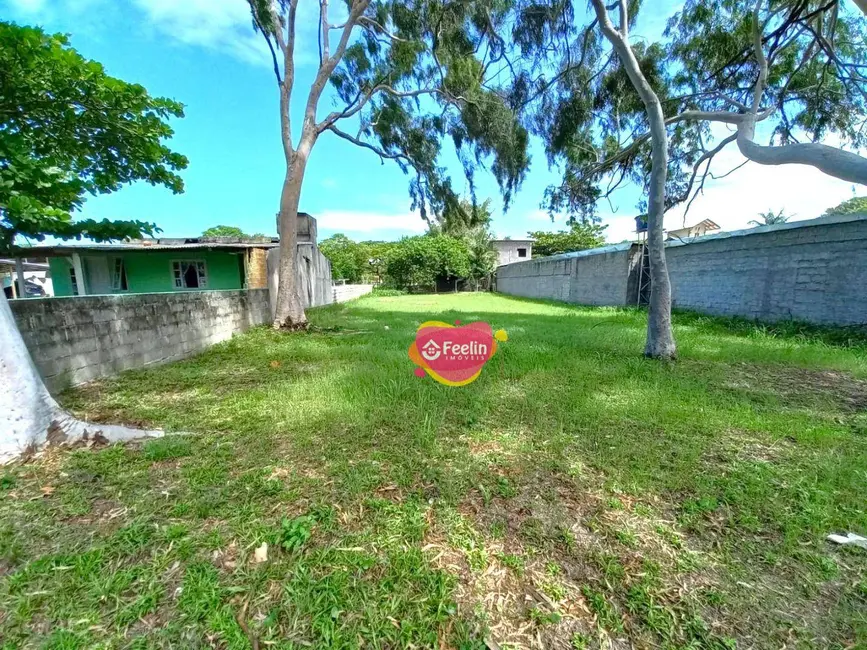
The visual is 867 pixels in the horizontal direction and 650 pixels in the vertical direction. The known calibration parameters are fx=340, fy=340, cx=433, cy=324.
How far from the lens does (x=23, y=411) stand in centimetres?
202

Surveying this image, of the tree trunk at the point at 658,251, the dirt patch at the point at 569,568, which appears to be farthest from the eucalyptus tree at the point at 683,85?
the dirt patch at the point at 569,568

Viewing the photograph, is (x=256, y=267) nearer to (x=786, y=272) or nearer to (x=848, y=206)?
(x=786, y=272)

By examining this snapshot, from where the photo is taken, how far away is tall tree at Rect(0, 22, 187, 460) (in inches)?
80.4

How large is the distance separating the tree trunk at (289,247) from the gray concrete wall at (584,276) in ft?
A: 31.1

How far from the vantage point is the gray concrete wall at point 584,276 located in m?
10.8

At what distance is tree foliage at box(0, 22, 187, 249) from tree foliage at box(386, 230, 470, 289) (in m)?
20.3

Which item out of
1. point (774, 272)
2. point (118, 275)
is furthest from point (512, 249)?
point (118, 275)

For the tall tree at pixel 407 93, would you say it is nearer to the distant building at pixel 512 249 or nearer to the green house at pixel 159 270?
the green house at pixel 159 270

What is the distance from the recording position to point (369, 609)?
1.17 metres

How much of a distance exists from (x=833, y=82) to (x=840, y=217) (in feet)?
10.5

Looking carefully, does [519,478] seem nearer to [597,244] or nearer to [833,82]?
[833,82]

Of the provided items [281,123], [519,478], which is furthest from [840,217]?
[281,123]

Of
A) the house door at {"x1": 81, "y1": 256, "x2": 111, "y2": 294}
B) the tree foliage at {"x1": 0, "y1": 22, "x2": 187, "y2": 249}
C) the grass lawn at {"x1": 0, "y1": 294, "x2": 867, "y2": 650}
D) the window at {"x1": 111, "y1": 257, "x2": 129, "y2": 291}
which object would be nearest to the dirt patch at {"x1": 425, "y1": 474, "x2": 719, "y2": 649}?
the grass lawn at {"x1": 0, "y1": 294, "x2": 867, "y2": 650}

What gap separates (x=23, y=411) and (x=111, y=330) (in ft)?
6.63
